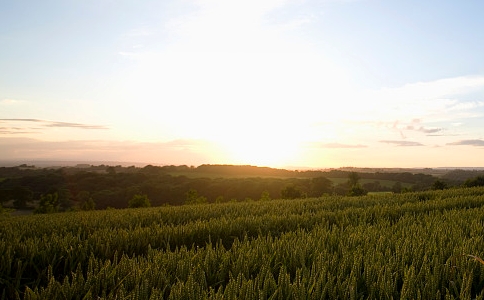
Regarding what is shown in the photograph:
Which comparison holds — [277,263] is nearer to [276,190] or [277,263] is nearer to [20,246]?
[20,246]

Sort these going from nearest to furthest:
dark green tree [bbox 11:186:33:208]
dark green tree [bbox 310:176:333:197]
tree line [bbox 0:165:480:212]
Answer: dark green tree [bbox 11:186:33:208] → tree line [bbox 0:165:480:212] → dark green tree [bbox 310:176:333:197]

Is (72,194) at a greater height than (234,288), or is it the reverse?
(234,288)

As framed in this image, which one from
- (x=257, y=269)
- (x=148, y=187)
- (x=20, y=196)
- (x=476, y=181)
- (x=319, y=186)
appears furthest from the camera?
(x=148, y=187)

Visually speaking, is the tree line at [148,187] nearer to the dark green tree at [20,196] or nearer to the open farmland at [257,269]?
the dark green tree at [20,196]

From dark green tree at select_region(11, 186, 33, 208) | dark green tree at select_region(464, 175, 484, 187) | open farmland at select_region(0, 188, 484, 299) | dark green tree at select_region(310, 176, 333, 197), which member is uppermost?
open farmland at select_region(0, 188, 484, 299)

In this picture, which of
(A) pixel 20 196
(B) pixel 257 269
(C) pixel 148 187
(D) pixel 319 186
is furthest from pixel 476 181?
(A) pixel 20 196

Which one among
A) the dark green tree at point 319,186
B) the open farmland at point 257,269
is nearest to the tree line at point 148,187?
the dark green tree at point 319,186

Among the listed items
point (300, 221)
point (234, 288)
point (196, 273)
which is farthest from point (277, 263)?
point (300, 221)

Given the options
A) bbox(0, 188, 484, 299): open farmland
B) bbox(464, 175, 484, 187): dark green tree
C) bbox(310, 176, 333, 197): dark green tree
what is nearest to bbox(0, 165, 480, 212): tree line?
bbox(310, 176, 333, 197): dark green tree

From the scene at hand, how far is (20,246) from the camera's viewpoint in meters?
4.27

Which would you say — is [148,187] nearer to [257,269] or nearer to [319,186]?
[319,186]

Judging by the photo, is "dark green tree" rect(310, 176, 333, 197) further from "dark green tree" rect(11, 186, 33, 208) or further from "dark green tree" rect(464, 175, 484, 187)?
"dark green tree" rect(11, 186, 33, 208)

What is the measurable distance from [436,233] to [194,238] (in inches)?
140

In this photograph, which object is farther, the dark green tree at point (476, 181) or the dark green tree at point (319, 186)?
the dark green tree at point (319, 186)
